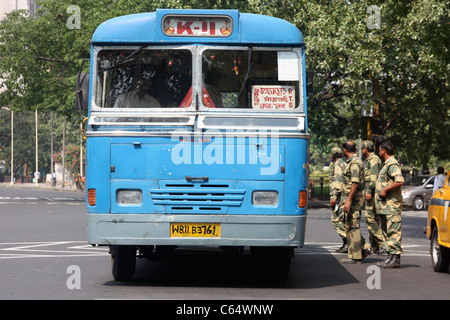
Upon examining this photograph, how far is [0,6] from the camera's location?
15225 centimetres

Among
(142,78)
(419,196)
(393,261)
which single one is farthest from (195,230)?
(419,196)

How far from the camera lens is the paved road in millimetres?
9281

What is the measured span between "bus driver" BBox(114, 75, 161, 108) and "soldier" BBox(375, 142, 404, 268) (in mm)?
4250

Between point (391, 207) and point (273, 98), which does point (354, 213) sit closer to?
point (391, 207)

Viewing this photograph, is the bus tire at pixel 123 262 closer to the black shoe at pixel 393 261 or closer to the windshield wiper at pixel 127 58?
the windshield wiper at pixel 127 58

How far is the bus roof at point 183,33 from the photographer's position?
972 cm

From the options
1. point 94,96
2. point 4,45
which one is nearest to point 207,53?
point 94,96

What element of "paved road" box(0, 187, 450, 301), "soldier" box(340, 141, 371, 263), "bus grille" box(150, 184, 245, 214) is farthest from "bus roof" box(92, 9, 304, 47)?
"soldier" box(340, 141, 371, 263)

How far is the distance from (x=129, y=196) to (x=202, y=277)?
2.07 metres

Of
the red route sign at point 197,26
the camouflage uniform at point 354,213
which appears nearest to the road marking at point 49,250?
the camouflage uniform at point 354,213

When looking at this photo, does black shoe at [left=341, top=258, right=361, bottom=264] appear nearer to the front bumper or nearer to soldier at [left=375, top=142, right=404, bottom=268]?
soldier at [left=375, top=142, right=404, bottom=268]

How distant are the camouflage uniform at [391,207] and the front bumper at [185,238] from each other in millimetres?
3283

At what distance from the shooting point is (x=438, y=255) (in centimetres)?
1184

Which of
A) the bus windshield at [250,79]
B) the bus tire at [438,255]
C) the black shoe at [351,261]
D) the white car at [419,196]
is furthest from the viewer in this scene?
the white car at [419,196]
